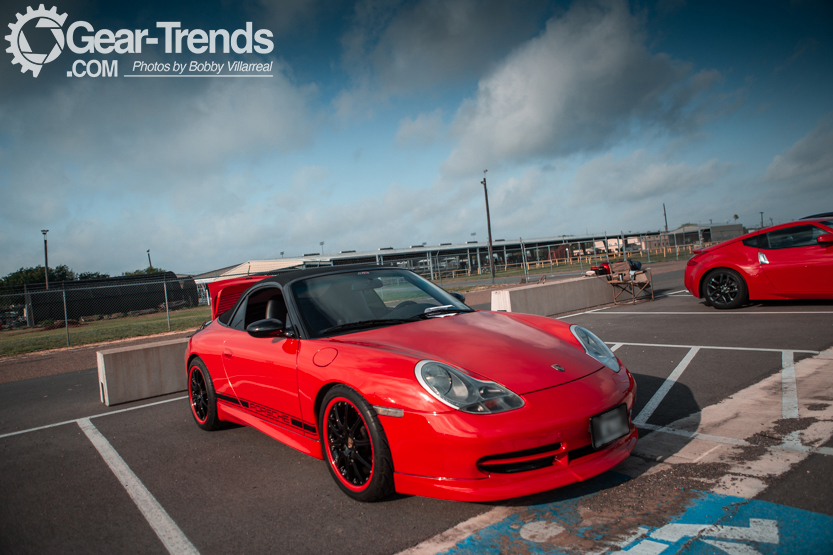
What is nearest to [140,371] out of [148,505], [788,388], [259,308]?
[259,308]

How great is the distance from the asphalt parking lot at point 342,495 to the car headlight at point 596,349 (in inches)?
23.2

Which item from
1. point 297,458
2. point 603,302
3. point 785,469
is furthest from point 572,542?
point 603,302

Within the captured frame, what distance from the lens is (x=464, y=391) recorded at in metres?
2.51

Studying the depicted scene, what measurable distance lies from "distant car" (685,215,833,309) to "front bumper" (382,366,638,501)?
24.7 ft

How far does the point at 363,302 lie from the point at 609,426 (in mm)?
1864

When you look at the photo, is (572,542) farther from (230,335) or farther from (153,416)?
(153,416)

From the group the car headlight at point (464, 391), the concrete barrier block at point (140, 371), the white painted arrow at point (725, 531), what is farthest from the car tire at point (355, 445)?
the concrete barrier block at point (140, 371)

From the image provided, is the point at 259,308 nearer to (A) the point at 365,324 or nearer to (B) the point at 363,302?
(B) the point at 363,302

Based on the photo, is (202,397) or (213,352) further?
(202,397)

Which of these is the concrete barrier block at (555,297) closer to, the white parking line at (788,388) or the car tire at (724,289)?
the car tire at (724,289)

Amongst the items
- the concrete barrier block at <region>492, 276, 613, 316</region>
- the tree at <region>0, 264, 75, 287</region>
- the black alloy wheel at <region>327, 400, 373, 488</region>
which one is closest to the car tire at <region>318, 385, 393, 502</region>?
the black alloy wheel at <region>327, 400, 373, 488</region>

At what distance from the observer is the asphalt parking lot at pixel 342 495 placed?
7.71 ft

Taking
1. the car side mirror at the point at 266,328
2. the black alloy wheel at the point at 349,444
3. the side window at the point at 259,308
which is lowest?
the black alloy wheel at the point at 349,444

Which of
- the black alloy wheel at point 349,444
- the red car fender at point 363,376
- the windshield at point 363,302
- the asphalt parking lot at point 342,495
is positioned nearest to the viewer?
the asphalt parking lot at point 342,495
